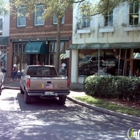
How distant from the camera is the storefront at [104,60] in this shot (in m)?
20.6

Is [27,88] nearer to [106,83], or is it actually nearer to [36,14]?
[106,83]

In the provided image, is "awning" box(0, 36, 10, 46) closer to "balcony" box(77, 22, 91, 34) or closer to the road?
"balcony" box(77, 22, 91, 34)

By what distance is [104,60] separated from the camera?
21.6 m

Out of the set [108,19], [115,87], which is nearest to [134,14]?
[108,19]

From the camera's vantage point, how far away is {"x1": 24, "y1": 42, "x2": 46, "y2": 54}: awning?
79.6 ft

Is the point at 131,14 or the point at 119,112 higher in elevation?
the point at 131,14

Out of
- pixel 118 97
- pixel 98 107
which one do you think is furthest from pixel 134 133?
pixel 118 97

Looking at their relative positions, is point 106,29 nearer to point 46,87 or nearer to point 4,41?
point 46,87

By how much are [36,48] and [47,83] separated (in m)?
13.3

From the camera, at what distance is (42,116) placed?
913 centimetres

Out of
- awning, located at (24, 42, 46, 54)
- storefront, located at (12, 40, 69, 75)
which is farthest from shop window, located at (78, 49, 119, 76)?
awning, located at (24, 42, 46, 54)

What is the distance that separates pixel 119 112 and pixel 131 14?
11863mm

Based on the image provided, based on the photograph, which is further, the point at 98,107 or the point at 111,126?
the point at 98,107

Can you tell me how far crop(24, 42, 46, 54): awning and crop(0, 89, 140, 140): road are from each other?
1354 centimetres
